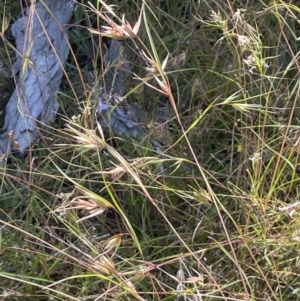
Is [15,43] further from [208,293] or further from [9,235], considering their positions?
[208,293]

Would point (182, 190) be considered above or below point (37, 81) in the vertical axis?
below

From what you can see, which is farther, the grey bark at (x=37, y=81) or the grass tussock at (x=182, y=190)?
the grey bark at (x=37, y=81)

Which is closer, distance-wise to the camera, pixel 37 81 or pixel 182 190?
pixel 182 190

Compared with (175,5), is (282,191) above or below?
below

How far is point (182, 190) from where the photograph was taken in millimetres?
1472

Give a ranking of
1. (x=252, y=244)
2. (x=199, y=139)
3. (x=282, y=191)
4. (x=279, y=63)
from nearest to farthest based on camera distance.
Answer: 1. (x=252, y=244)
2. (x=282, y=191)
3. (x=199, y=139)
4. (x=279, y=63)

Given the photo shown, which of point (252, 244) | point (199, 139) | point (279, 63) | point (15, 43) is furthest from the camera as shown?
point (15, 43)

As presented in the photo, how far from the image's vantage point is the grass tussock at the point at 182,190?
1.21 m

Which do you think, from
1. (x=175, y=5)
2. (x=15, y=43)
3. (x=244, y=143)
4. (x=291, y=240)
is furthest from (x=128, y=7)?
(x=291, y=240)

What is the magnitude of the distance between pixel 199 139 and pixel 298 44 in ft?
1.37

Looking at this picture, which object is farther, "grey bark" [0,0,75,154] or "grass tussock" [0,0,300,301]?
"grey bark" [0,0,75,154]

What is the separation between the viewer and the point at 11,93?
1846 millimetres

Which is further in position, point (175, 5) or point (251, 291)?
point (175, 5)

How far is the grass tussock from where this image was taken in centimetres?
121
